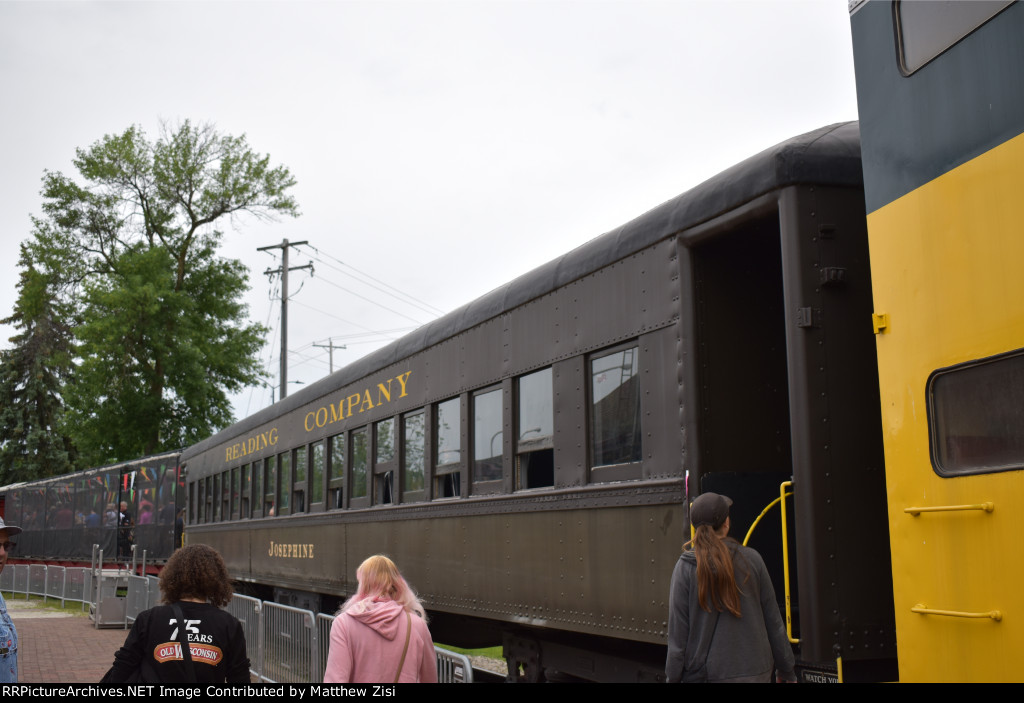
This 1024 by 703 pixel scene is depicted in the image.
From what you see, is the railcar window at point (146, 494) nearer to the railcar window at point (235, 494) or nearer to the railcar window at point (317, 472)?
the railcar window at point (235, 494)

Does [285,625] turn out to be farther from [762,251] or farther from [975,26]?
[975,26]

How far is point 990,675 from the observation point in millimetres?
3369

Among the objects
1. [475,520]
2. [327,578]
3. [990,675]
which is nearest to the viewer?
[990,675]

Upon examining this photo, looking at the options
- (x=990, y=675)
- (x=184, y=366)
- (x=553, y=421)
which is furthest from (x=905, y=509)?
(x=184, y=366)

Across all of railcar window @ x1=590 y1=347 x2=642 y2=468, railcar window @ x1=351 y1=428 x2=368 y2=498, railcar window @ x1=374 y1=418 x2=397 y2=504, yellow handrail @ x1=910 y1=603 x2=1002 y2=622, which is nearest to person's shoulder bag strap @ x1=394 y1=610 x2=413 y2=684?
yellow handrail @ x1=910 y1=603 x2=1002 y2=622

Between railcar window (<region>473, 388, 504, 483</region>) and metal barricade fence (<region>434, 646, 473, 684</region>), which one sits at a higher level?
railcar window (<region>473, 388, 504, 483</region>)

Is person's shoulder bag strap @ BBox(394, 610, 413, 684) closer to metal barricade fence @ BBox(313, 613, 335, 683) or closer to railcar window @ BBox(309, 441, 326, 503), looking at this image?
metal barricade fence @ BBox(313, 613, 335, 683)

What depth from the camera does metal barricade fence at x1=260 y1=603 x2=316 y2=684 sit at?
9031 millimetres

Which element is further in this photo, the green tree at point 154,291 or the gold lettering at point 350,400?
the green tree at point 154,291

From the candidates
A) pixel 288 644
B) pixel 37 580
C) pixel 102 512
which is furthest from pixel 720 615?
pixel 102 512

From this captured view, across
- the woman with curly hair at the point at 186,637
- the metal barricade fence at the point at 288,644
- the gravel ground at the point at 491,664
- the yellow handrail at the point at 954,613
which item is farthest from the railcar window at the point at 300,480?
the yellow handrail at the point at 954,613

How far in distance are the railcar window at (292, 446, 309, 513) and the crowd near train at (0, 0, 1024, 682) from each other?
2.09 metres

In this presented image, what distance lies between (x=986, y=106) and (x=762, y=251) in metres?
2.27

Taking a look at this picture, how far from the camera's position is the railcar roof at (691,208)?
4.99 meters
